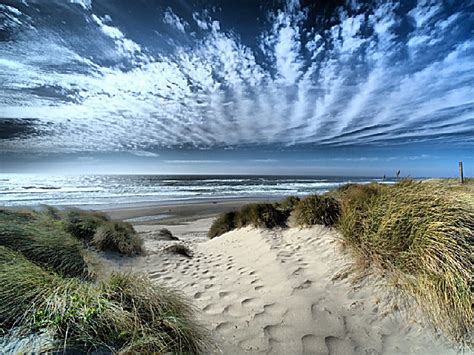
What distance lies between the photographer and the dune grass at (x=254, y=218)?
8845 millimetres

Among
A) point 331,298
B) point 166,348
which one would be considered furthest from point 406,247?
point 166,348

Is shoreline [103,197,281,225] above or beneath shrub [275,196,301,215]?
beneath

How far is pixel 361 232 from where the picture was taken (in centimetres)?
487

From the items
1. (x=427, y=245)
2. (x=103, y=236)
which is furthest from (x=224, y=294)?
(x=103, y=236)

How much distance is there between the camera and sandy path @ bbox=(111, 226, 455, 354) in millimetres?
3197

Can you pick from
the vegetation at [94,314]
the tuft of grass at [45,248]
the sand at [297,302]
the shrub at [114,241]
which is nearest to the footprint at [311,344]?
the sand at [297,302]

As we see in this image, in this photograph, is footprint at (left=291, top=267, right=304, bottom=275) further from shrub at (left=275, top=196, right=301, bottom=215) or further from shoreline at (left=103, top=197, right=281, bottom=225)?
shoreline at (left=103, top=197, right=281, bottom=225)

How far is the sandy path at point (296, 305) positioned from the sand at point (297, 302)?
0.04 feet

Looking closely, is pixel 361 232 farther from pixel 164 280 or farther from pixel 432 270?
pixel 164 280

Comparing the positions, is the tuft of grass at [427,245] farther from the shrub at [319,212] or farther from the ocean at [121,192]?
the ocean at [121,192]

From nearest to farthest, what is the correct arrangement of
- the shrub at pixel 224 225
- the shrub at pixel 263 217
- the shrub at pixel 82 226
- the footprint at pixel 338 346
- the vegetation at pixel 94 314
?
the vegetation at pixel 94 314 → the footprint at pixel 338 346 → the shrub at pixel 82 226 → the shrub at pixel 263 217 → the shrub at pixel 224 225

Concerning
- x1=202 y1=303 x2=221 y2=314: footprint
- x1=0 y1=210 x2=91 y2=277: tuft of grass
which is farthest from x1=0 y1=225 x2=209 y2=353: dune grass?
x1=0 y1=210 x2=91 y2=277: tuft of grass

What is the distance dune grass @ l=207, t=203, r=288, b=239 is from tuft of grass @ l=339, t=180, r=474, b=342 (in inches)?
150

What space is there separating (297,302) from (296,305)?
0.08 metres
